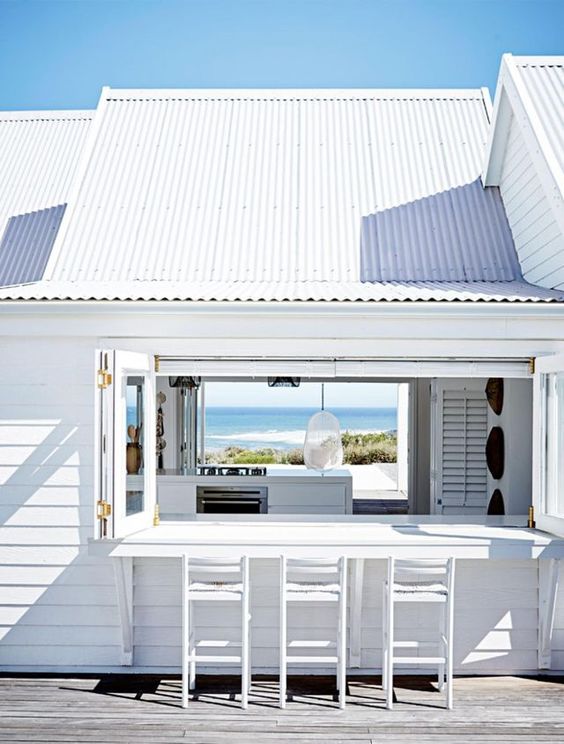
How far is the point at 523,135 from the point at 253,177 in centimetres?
272

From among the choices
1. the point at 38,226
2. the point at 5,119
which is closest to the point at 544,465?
the point at 38,226

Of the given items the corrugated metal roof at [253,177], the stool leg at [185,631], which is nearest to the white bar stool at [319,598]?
the stool leg at [185,631]

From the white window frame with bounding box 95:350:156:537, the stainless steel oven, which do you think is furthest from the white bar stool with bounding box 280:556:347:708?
the stainless steel oven

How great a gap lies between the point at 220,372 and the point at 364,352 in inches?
43.8

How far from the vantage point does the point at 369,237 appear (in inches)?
310

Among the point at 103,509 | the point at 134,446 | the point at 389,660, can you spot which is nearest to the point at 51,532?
the point at 103,509

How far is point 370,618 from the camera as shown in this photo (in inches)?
251

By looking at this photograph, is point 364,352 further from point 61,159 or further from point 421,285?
point 61,159

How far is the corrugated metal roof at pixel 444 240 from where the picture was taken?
7.37m

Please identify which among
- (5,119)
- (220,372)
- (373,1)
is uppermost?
(373,1)

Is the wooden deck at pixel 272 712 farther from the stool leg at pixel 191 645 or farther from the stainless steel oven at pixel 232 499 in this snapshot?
the stainless steel oven at pixel 232 499

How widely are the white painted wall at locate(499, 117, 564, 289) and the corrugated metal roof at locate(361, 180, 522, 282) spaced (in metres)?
0.14

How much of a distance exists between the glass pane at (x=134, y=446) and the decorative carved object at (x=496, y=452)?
3.87m

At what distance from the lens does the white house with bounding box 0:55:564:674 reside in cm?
609
